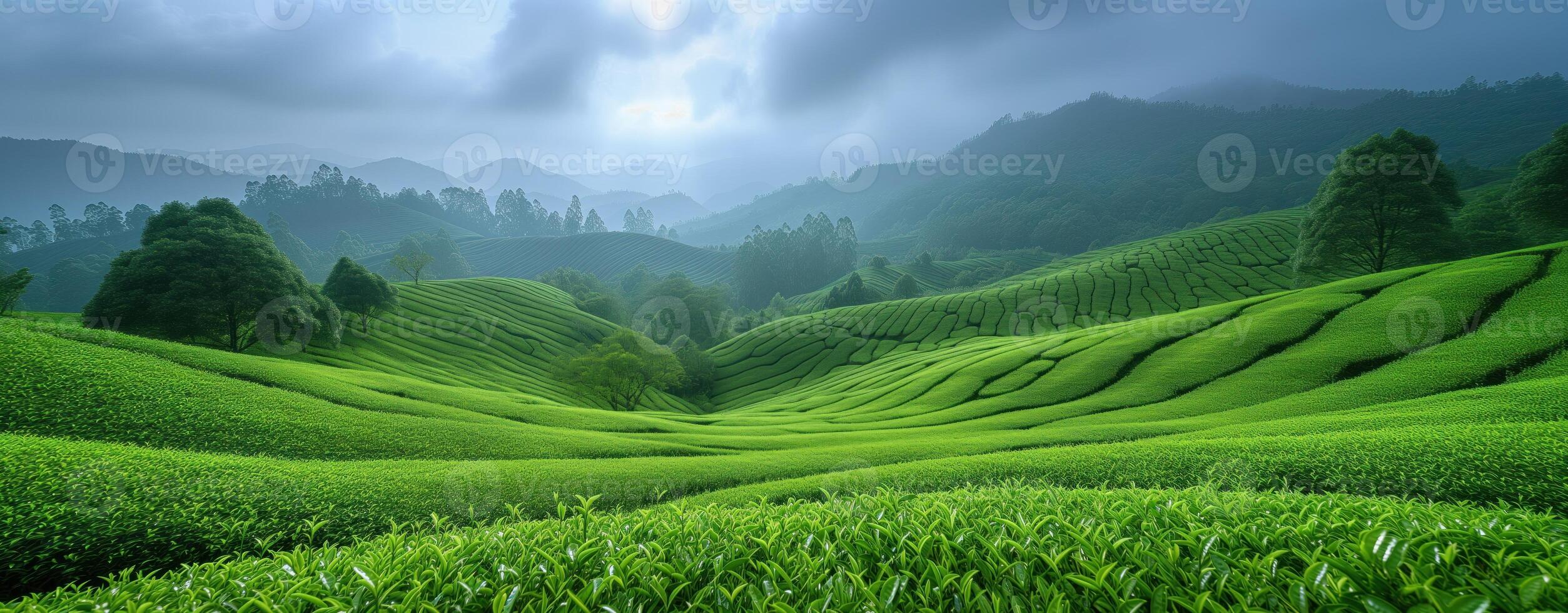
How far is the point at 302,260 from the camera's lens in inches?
5645

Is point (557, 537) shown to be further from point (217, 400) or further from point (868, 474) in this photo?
point (217, 400)

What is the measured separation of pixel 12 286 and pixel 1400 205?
90.7m

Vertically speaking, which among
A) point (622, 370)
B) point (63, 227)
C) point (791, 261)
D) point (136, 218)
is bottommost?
point (622, 370)

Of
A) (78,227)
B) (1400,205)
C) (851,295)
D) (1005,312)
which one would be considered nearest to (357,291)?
(1005,312)

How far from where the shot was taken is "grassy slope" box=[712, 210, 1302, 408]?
52719mm

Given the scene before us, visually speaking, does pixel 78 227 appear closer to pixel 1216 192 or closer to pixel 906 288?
pixel 906 288

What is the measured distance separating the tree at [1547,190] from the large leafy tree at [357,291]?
87.1m

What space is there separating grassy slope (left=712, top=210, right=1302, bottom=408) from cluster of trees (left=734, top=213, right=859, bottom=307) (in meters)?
59.1

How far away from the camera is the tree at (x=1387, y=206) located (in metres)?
33.8

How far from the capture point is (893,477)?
34.9ft

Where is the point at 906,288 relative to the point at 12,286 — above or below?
below

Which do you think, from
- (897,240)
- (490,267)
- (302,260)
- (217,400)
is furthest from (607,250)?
(217,400)

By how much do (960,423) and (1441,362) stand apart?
14449 millimetres

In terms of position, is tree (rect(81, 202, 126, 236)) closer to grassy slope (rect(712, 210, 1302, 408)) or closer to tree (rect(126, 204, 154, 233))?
tree (rect(126, 204, 154, 233))
